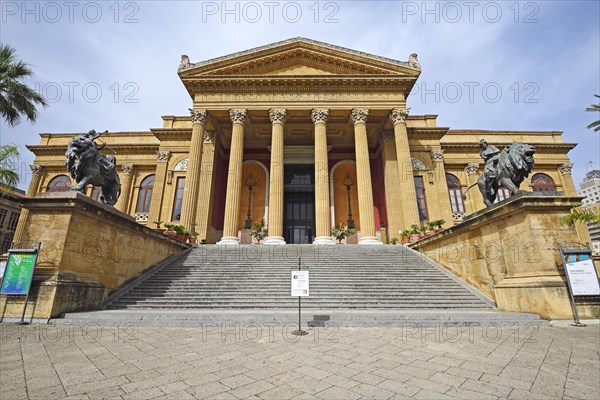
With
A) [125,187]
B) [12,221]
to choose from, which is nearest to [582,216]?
[125,187]

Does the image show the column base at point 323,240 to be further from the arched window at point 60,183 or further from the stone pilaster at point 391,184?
the arched window at point 60,183

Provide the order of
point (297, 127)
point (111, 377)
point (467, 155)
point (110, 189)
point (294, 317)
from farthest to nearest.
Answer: point (467, 155), point (297, 127), point (110, 189), point (294, 317), point (111, 377)

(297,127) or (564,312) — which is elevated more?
(297,127)

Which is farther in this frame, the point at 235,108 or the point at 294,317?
the point at 235,108

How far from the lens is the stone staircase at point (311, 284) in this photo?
805cm

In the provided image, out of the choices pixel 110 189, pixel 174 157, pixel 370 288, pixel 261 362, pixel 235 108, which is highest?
pixel 235 108

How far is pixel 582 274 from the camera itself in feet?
21.1

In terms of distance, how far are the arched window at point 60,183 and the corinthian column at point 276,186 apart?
20.0 meters

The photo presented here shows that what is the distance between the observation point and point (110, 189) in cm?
901

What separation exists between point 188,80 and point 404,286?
18576 mm

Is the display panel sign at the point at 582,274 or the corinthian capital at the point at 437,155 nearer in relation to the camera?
the display panel sign at the point at 582,274

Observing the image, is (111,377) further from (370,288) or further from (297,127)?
(297,127)

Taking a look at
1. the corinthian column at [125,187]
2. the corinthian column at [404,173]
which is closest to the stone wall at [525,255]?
the corinthian column at [404,173]

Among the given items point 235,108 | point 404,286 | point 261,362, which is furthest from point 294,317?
point 235,108
